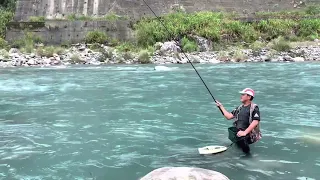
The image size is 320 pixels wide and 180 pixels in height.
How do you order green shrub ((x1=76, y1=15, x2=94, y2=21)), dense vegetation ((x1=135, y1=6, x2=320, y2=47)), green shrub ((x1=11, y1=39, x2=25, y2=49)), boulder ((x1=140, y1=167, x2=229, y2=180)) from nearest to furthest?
boulder ((x1=140, y1=167, x2=229, y2=180))
green shrub ((x1=11, y1=39, x2=25, y2=49))
dense vegetation ((x1=135, y1=6, x2=320, y2=47))
green shrub ((x1=76, y1=15, x2=94, y2=21))

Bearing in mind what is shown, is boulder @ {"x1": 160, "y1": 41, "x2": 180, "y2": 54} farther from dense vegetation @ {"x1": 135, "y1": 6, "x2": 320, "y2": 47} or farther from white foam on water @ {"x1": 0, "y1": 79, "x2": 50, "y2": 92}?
white foam on water @ {"x1": 0, "y1": 79, "x2": 50, "y2": 92}

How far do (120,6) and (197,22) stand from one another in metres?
5.67

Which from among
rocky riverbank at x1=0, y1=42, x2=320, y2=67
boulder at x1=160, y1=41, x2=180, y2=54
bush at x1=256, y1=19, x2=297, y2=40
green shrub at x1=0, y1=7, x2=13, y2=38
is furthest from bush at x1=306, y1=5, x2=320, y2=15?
green shrub at x1=0, y1=7, x2=13, y2=38

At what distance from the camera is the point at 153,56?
20.4 metres

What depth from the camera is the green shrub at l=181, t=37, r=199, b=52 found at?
21969 millimetres

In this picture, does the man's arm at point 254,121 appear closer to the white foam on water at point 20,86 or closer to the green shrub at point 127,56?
the white foam on water at point 20,86

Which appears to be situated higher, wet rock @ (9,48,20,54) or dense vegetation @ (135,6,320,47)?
dense vegetation @ (135,6,320,47)

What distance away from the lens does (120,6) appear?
2695 cm

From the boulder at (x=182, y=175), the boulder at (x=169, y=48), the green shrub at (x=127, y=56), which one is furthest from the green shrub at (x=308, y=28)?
the boulder at (x=182, y=175)

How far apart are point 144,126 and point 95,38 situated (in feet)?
53.3

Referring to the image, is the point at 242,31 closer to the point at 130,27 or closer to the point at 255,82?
the point at 130,27

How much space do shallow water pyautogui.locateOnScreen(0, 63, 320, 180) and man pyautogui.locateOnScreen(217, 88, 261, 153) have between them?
0.29 meters

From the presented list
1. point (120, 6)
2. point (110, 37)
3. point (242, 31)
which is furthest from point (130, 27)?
point (242, 31)

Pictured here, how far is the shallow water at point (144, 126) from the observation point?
214 inches
